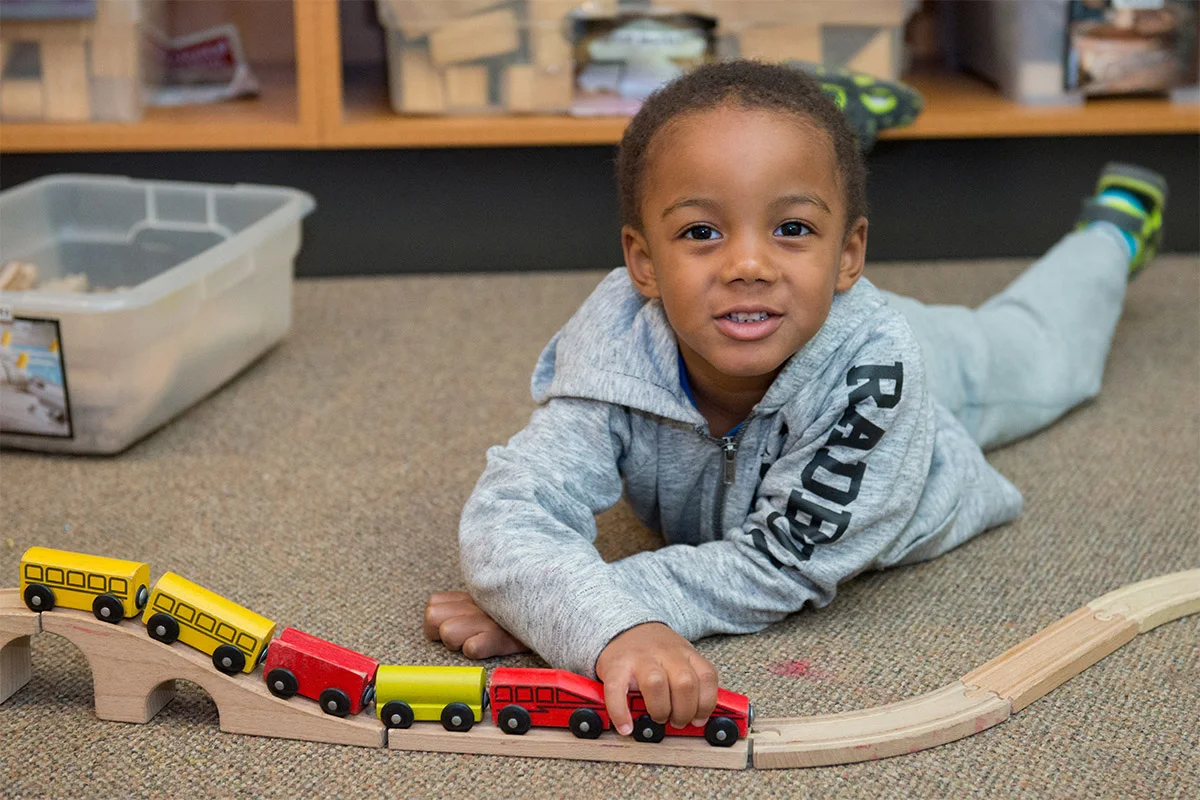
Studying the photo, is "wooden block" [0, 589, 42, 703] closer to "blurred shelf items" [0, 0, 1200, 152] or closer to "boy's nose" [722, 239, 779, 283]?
"boy's nose" [722, 239, 779, 283]

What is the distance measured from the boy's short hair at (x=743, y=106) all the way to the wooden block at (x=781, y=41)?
2.26 feet

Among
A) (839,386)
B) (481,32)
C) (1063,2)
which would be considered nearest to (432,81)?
(481,32)

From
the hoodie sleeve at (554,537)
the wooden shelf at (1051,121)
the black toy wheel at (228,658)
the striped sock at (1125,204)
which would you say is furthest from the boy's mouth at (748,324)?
the wooden shelf at (1051,121)

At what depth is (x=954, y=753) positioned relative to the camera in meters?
0.69

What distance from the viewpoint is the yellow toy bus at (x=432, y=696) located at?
2.24 feet

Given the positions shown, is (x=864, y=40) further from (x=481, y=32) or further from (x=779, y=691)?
(x=779, y=691)

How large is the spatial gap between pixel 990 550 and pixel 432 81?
0.83 m

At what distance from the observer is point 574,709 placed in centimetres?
68

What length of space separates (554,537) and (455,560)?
0.53 ft

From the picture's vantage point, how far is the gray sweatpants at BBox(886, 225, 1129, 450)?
3.41ft

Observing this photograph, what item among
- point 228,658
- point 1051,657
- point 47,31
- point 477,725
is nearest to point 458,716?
point 477,725

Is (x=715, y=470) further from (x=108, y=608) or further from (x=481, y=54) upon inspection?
(x=481, y=54)

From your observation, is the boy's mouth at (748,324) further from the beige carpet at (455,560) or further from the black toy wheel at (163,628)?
the black toy wheel at (163,628)

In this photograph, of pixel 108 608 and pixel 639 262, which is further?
pixel 639 262
